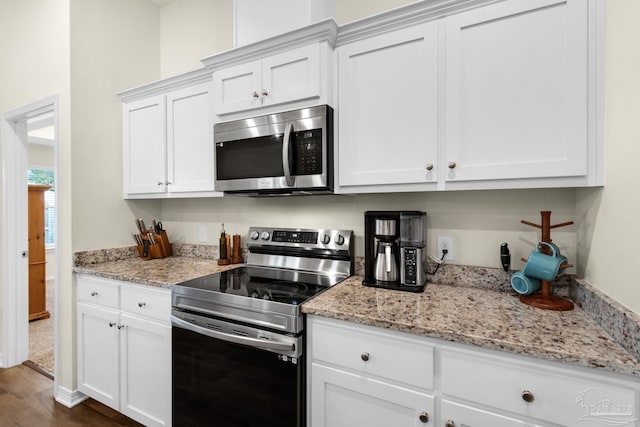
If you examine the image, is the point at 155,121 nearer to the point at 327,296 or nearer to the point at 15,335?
the point at 327,296

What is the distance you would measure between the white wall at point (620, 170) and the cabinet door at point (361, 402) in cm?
72

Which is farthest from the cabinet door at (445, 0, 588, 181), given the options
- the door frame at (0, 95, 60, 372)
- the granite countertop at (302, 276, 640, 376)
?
the door frame at (0, 95, 60, 372)

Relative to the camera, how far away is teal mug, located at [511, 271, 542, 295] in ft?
4.24

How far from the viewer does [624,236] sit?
37.9 inches

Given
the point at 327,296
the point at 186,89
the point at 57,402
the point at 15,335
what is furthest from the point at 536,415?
the point at 15,335

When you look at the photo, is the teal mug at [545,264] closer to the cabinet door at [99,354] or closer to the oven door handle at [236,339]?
the oven door handle at [236,339]

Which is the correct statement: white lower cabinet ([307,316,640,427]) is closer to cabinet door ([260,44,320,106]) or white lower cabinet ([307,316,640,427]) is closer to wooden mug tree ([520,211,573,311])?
wooden mug tree ([520,211,573,311])

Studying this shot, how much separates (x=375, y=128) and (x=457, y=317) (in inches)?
35.0

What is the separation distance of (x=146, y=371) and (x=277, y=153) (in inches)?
56.6

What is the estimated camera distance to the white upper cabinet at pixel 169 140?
207 cm

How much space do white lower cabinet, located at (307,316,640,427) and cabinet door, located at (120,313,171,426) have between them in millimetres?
910

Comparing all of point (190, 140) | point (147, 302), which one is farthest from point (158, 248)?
point (190, 140)

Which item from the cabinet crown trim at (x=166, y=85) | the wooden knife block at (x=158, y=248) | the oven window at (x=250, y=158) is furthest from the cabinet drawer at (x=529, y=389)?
the wooden knife block at (x=158, y=248)

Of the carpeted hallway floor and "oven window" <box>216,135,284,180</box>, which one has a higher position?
"oven window" <box>216,135,284,180</box>
